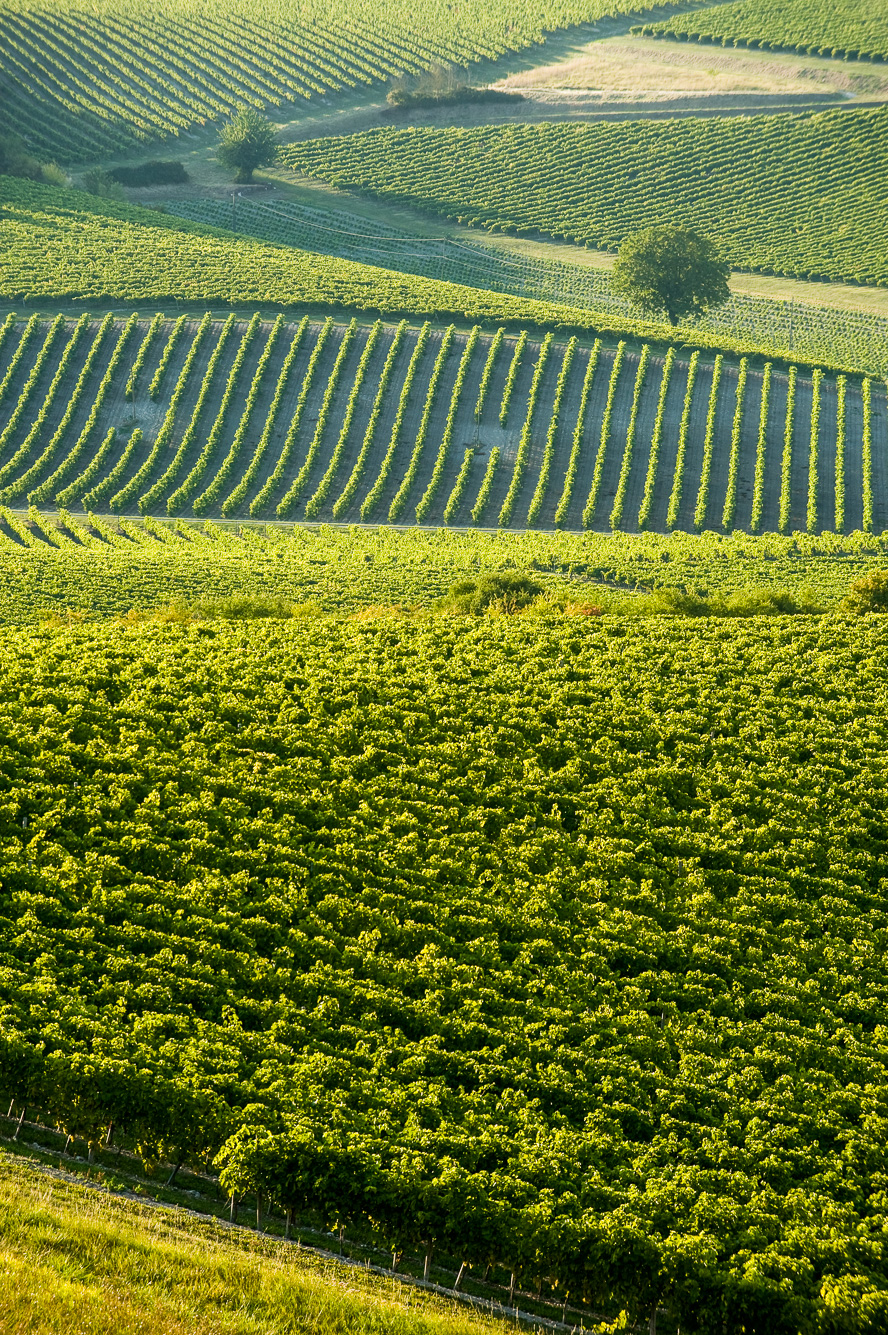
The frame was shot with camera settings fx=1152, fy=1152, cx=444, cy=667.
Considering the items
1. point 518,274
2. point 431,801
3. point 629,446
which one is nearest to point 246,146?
point 518,274

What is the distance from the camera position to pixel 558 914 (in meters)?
31.0

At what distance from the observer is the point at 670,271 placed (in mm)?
84125

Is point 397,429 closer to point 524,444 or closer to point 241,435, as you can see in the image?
point 524,444

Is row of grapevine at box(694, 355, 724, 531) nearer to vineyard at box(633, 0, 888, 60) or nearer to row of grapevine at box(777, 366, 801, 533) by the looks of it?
row of grapevine at box(777, 366, 801, 533)

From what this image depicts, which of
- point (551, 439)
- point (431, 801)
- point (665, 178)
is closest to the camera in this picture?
point (431, 801)

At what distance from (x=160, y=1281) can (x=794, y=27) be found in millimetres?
151514

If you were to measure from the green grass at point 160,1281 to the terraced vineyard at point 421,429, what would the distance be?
46.7 meters

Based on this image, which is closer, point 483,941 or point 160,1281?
point 160,1281

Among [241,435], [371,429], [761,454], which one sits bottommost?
[241,435]

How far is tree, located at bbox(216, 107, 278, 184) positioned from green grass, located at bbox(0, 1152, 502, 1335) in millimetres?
106423

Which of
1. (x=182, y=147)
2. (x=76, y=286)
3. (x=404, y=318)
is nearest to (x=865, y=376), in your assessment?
(x=404, y=318)

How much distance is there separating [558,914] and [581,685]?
11736 millimetres

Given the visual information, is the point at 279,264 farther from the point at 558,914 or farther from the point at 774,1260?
the point at 774,1260

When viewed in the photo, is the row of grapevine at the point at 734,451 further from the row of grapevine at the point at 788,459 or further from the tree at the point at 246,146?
the tree at the point at 246,146
